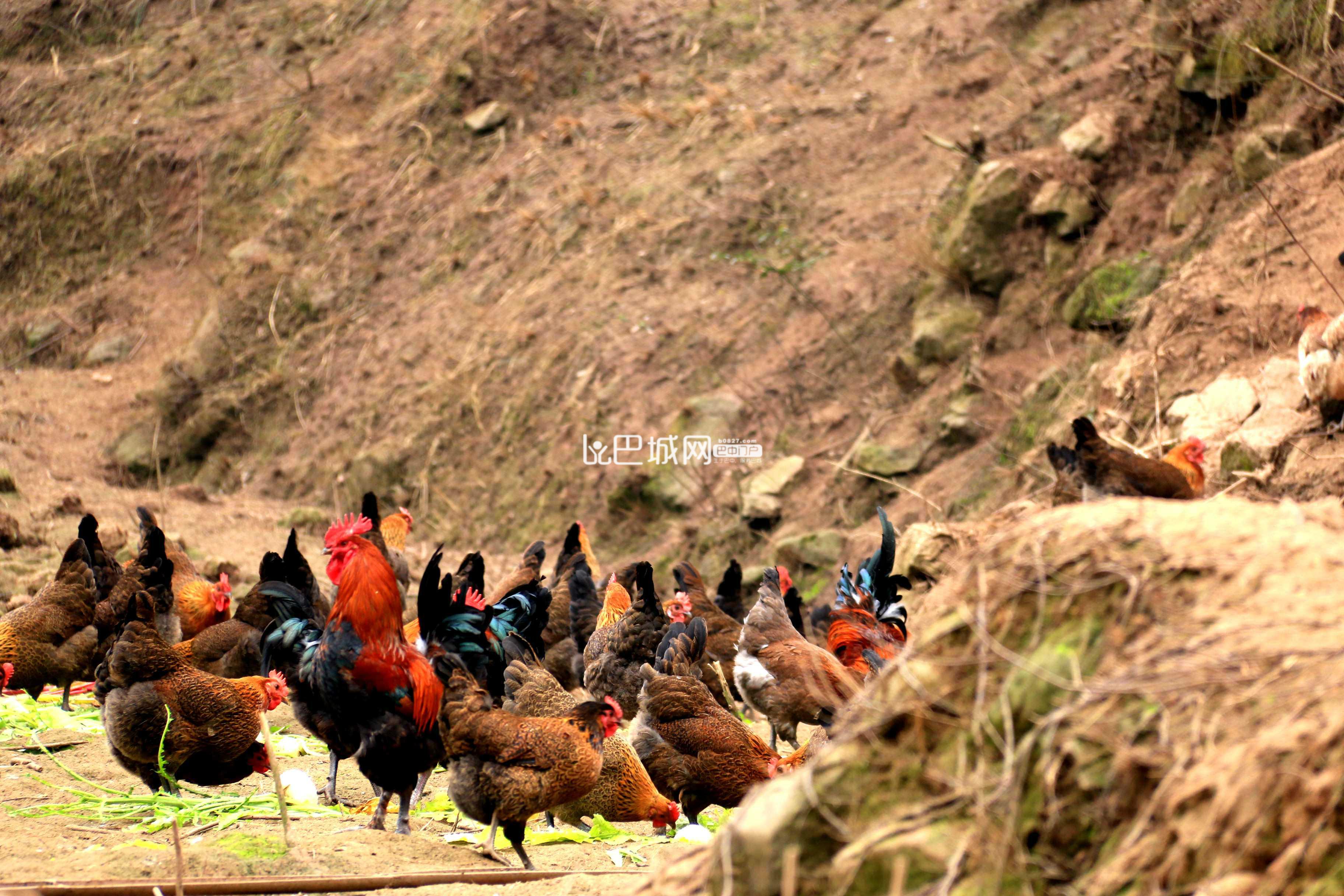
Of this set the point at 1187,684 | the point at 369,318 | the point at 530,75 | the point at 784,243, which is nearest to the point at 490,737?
the point at 1187,684

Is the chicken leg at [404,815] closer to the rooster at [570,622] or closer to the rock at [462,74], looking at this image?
the rooster at [570,622]

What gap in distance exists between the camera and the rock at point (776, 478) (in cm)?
Result: 1339

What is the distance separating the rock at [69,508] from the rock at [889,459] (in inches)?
348

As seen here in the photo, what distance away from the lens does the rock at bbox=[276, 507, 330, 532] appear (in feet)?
48.2

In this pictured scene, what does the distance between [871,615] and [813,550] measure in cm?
354

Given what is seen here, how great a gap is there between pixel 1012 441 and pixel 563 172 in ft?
33.3

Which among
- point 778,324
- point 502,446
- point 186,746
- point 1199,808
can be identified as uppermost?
point 1199,808

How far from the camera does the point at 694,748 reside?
21.0ft

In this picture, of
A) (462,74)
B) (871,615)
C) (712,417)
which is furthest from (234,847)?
(462,74)

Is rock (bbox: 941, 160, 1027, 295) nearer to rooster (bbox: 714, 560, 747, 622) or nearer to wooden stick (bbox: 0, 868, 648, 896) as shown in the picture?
rooster (bbox: 714, 560, 747, 622)

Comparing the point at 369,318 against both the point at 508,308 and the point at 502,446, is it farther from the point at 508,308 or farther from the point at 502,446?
the point at 502,446

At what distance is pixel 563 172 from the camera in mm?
19078

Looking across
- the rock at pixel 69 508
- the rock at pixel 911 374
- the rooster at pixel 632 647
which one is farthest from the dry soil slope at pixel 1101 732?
the rock at pixel 69 508

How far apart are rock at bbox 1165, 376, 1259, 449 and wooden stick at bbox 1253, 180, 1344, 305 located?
0.98 meters
